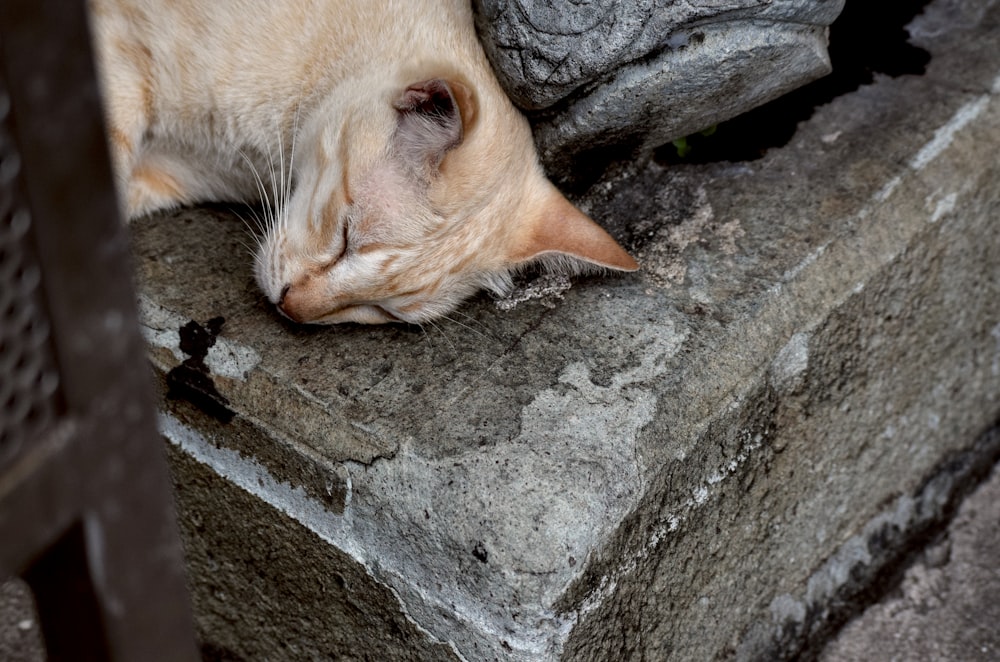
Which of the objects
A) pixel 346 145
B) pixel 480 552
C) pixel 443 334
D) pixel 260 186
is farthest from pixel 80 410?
pixel 260 186

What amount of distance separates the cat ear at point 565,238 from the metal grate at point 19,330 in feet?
3.96

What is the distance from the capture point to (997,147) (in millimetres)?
2229

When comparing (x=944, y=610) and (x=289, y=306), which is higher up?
(x=289, y=306)

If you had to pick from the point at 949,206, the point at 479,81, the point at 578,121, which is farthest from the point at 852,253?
the point at 479,81

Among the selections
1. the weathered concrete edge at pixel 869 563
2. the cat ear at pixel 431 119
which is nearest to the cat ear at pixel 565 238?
the cat ear at pixel 431 119

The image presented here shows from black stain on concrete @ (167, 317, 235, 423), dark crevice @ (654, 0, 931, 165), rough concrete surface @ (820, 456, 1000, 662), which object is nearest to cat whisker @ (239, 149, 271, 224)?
black stain on concrete @ (167, 317, 235, 423)

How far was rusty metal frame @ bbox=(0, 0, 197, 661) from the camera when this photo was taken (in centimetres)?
72

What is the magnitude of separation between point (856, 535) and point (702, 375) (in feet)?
2.65

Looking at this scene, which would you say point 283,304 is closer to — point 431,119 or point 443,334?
point 443,334

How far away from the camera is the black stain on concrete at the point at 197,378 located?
1793 mm

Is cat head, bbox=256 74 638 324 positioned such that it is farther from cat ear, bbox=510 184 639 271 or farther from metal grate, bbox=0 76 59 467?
metal grate, bbox=0 76 59 467

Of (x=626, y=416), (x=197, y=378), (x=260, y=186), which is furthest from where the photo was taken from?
(x=260, y=186)

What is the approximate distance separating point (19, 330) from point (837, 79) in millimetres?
2096

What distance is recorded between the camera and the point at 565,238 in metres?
1.97
